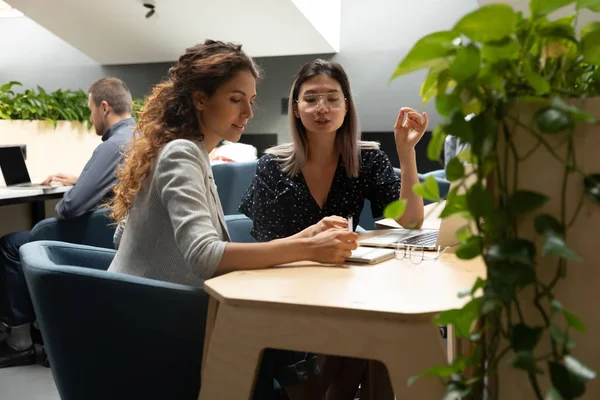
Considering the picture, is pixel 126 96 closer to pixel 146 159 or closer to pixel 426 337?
pixel 146 159

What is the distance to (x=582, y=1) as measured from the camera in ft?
2.45

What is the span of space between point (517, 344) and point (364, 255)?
2.76 ft

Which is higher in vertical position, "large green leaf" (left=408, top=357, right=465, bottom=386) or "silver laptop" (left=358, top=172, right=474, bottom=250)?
"large green leaf" (left=408, top=357, right=465, bottom=386)

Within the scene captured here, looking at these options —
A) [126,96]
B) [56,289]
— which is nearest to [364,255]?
[56,289]

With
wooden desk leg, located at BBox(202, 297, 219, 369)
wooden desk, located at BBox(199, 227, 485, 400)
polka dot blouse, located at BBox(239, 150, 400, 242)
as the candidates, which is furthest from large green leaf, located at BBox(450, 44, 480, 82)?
polka dot blouse, located at BBox(239, 150, 400, 242)

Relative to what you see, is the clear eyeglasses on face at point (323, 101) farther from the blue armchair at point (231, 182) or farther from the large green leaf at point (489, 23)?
the large green leaf at point (489, 23)

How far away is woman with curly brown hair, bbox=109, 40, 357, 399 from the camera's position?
146cm

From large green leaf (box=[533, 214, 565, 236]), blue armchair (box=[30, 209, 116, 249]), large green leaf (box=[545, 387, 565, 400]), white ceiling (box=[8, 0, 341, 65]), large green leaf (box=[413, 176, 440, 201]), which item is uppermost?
white ceiling (box=[8, 0, 341, 65])

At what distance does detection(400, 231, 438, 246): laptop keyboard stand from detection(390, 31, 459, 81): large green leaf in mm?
1037

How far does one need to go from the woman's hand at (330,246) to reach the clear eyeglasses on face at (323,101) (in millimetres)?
908

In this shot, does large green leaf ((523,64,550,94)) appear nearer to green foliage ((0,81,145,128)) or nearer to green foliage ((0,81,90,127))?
green foliage ((0,81,145,128))

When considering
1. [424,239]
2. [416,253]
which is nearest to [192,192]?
[416,253]

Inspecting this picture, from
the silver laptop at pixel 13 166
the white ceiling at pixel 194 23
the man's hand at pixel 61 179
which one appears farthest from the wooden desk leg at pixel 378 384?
the white ceiling at pixel 194 23

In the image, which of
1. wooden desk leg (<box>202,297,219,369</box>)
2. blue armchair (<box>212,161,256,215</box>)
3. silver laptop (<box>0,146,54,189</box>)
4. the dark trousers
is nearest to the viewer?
wooden desk leg (<box>202,297,219,369</box>)
